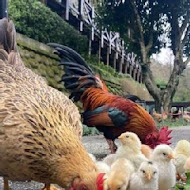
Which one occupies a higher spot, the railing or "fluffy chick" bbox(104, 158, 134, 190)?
the railing

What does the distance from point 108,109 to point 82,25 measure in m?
8.86

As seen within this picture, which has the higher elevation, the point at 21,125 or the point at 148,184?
the point at 21,125

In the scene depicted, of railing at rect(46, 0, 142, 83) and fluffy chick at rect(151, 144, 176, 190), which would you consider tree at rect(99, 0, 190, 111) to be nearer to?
railing at rect(46, 0, 142, 83)

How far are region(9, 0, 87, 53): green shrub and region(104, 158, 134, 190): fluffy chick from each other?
5.20 meters

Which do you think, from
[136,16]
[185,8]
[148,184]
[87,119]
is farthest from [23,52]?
[185,8]

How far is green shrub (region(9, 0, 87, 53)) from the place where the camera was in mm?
7352

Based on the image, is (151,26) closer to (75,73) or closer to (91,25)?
(91,25)

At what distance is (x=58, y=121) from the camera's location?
6.99ft

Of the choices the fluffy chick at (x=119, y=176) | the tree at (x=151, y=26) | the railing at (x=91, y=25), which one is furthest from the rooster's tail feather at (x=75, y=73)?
the tree at (x=151, y=26)

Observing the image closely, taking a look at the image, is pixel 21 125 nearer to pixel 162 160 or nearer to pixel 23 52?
pixel 162 160

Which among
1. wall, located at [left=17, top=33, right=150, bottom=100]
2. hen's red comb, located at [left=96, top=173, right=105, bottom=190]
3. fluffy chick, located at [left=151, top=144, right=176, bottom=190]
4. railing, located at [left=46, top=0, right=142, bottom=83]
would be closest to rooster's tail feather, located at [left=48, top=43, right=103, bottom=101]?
fluffy chick, located at [left=151, top=144, right=176, bottom=190]

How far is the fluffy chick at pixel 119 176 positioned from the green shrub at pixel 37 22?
520 cm

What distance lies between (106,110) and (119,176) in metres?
1.72

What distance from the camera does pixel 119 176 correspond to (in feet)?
8.00
